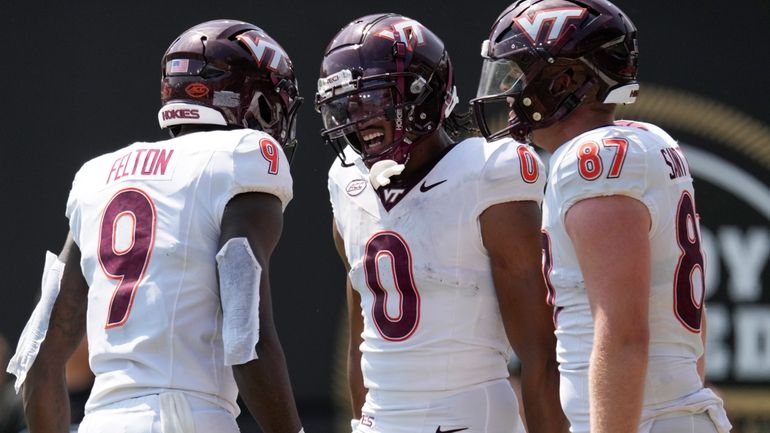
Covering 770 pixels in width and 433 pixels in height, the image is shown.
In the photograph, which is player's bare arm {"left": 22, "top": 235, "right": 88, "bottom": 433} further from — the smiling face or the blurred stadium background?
the blurred stadium background

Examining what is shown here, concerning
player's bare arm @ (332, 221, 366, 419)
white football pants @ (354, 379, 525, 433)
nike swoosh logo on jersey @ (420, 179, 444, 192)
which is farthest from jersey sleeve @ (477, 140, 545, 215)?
player's bare arm @ (332, 221, 366, 419)

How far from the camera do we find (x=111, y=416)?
2.95 meters

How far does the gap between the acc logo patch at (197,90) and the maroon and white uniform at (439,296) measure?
22.3 inches

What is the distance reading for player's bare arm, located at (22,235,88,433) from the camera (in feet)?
10.4

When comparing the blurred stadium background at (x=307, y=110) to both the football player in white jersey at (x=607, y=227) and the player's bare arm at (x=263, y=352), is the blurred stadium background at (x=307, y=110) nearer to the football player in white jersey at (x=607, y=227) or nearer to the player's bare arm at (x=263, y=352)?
the player's bare arm at (x=263, y=352)

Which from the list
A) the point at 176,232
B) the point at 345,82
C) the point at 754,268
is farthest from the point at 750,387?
the point at 176,232

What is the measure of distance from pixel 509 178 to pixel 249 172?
64 cm

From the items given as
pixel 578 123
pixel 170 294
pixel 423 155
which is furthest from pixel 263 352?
pixel 578 123

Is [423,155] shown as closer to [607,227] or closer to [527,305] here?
[527,305]

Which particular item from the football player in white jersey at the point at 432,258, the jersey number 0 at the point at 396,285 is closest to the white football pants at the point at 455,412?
the football player in white jersey at the point at 432,258

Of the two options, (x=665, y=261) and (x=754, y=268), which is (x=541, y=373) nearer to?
(x=665, y=261)

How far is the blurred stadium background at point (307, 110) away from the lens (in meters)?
5.27

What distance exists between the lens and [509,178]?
3178 millimetres

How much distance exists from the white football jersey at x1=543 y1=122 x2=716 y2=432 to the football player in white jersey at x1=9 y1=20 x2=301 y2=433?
0.68 meters
